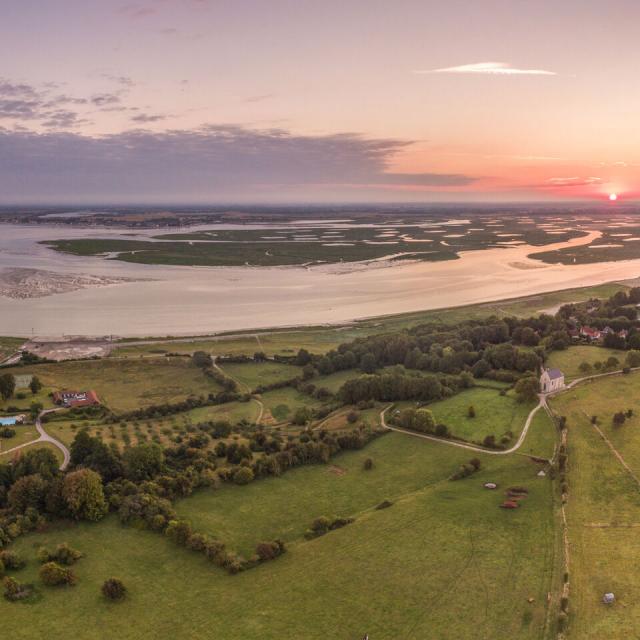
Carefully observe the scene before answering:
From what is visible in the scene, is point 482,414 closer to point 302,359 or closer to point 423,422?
point 423,422

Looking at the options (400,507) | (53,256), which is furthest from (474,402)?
(53,256)

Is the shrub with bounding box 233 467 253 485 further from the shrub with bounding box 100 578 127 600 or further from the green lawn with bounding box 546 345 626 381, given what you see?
the green lawn with bounding box 546 345 626 381

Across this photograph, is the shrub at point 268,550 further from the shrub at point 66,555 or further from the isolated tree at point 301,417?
the isolated tree at point 301,417

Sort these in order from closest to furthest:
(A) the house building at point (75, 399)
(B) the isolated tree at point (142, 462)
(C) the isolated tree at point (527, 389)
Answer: (B) the isolated tree at point (142, 462)
(C) the isolated tree at point (527, 389)
(A) the house building at point (75, 399)

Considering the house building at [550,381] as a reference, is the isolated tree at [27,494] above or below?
below

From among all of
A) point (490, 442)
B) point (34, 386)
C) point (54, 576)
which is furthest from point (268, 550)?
point (34, 386)

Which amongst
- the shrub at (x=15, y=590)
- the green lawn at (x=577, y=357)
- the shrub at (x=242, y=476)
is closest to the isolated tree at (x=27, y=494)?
the shrub at (x=15, y=590)

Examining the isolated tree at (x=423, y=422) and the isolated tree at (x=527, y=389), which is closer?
the isolated tree at (x=423, y=422)

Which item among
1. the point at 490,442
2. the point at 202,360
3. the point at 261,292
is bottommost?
the point at 490,442
